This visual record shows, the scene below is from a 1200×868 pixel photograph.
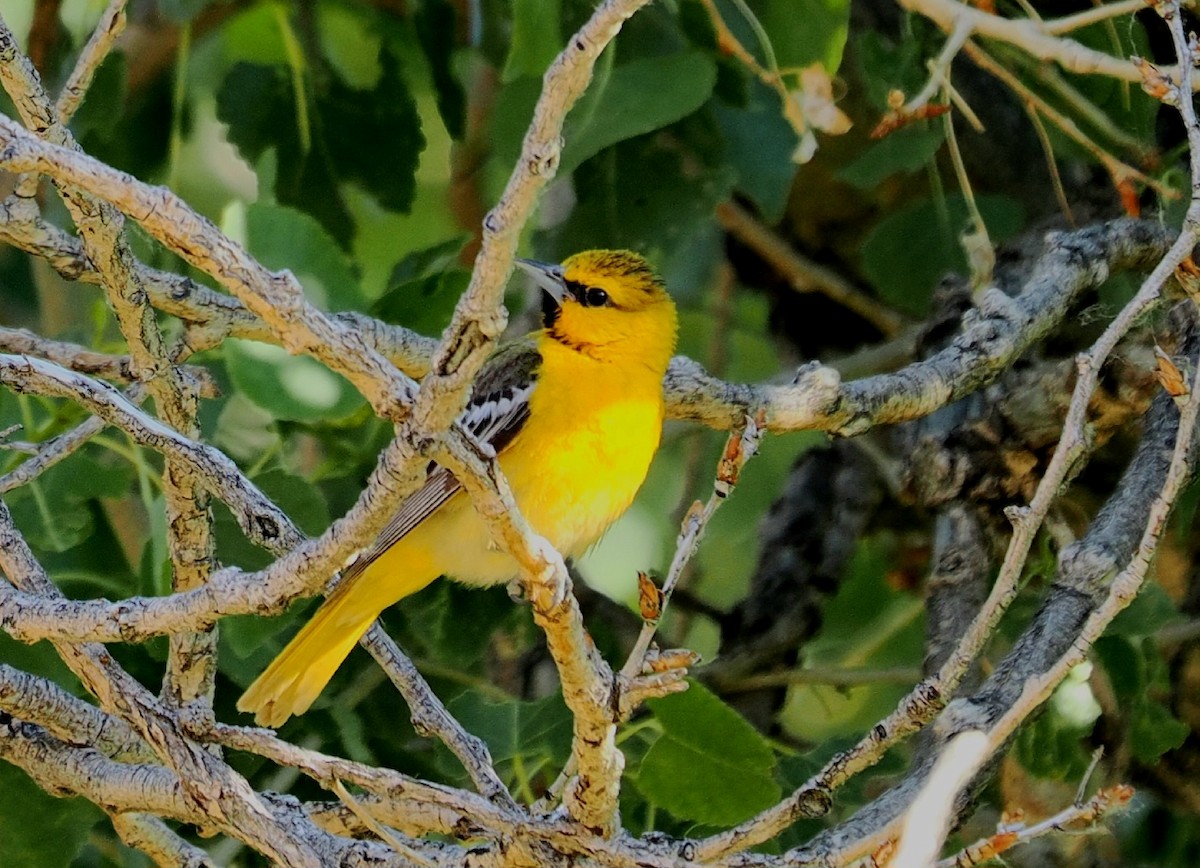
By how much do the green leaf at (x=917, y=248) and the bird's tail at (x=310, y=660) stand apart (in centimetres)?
129

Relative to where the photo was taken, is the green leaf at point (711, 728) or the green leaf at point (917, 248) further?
the green leaf at point (917, 248)

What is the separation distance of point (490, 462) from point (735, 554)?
273 centimetres

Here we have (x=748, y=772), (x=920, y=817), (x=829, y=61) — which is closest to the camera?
(x=920, y=817)

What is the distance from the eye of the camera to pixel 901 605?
3473 millimetres

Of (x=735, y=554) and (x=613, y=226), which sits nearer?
(x=613, y=226)

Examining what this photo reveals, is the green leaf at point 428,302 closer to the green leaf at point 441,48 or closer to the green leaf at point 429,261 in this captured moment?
the green leaf at point 429,261

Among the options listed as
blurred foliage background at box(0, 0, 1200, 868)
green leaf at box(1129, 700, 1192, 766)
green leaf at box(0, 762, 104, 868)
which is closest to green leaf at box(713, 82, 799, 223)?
blurred foliage background at box(0, 0, 1200, 868)

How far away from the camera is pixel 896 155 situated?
2938mm

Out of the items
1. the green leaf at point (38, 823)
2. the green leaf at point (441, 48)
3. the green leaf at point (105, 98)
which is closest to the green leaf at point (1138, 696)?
the green leaf at point (38, 823)

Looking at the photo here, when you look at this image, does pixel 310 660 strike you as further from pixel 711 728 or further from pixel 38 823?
pixel 711 728

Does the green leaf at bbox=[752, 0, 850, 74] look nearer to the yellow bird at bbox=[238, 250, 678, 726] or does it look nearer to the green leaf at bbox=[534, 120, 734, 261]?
the green leaf at bbox=[534, 120, 734, 261]

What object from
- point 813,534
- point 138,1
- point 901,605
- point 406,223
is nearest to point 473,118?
point 406,223

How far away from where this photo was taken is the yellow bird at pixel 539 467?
98.5 inches

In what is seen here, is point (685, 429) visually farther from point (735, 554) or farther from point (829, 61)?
point (829, 61)
